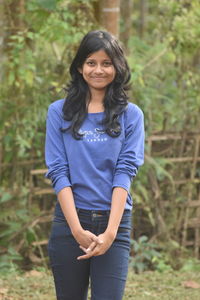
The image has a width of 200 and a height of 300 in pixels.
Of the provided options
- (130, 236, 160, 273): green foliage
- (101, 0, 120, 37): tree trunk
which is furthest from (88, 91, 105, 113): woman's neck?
(130, 236, 160, 273): green foliage

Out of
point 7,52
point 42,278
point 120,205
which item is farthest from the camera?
point 7,52

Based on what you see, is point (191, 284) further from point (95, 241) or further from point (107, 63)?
point (107, 63)

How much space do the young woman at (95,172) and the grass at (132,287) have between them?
202 centimetres

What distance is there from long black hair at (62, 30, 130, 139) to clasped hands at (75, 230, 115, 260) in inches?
18.7

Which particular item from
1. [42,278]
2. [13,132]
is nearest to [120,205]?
[42,278]

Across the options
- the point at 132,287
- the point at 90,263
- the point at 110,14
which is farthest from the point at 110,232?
the point at 110,14

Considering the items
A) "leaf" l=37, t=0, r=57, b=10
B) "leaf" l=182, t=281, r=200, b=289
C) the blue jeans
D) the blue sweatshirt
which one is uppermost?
"leaf" l=37, t=0, r=57, b=10

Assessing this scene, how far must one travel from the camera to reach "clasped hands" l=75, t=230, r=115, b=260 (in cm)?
310

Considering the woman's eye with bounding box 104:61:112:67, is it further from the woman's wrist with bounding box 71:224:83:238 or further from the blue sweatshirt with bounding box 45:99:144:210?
the woman's wrist with bounding box 71:224:83:238

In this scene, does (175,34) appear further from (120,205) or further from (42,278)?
(120,205)

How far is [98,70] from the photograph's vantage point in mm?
3287

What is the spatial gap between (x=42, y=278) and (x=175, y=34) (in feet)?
10.9

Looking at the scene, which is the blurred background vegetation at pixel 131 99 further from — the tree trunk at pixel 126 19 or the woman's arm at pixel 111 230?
the woman's arm at pixel 111 230

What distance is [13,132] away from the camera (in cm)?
661
